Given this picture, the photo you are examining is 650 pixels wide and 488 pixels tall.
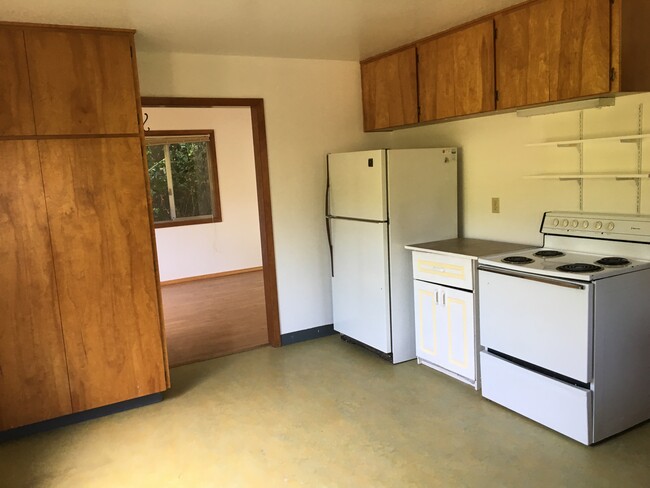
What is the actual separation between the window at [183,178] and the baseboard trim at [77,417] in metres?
3.92

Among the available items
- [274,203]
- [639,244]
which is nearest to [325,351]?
[274,203]

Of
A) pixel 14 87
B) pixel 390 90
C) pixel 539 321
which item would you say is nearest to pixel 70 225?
pixel 14 87

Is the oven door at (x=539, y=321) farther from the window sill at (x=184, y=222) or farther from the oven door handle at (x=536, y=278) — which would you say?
the window sill at (x=184, y=222)

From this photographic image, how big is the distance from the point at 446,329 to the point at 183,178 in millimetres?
4834

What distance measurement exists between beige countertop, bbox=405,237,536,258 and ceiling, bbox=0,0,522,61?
1.45m

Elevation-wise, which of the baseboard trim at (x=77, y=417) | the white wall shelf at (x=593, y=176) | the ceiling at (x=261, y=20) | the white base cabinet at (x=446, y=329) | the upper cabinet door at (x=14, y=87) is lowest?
the baseboard trim at (x=77, y=417)

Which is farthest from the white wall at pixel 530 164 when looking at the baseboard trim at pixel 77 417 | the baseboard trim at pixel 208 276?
the baseboard trim at pixel 208 276

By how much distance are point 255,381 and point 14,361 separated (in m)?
1.49

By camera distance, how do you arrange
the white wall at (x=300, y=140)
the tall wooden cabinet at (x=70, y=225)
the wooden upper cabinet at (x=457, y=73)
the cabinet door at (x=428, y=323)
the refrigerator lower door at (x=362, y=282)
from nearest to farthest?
the tall wooden cabinet at (x=70, y=225) < the wooden upper cabinet at (x=457, y=73) < the cabinet door at (x=428, y=323) < the refrigerator lower door at (x=362, y=282) < the white wall at (x=300, y=140)

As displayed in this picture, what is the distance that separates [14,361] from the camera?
292 cm

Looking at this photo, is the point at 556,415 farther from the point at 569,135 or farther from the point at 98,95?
the point at 98,95

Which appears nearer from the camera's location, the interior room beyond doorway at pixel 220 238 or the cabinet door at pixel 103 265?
the cabinet door at pixel 103 265

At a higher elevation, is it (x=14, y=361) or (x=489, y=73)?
(x=489, y=73)

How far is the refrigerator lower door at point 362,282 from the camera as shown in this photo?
3.70 meters
